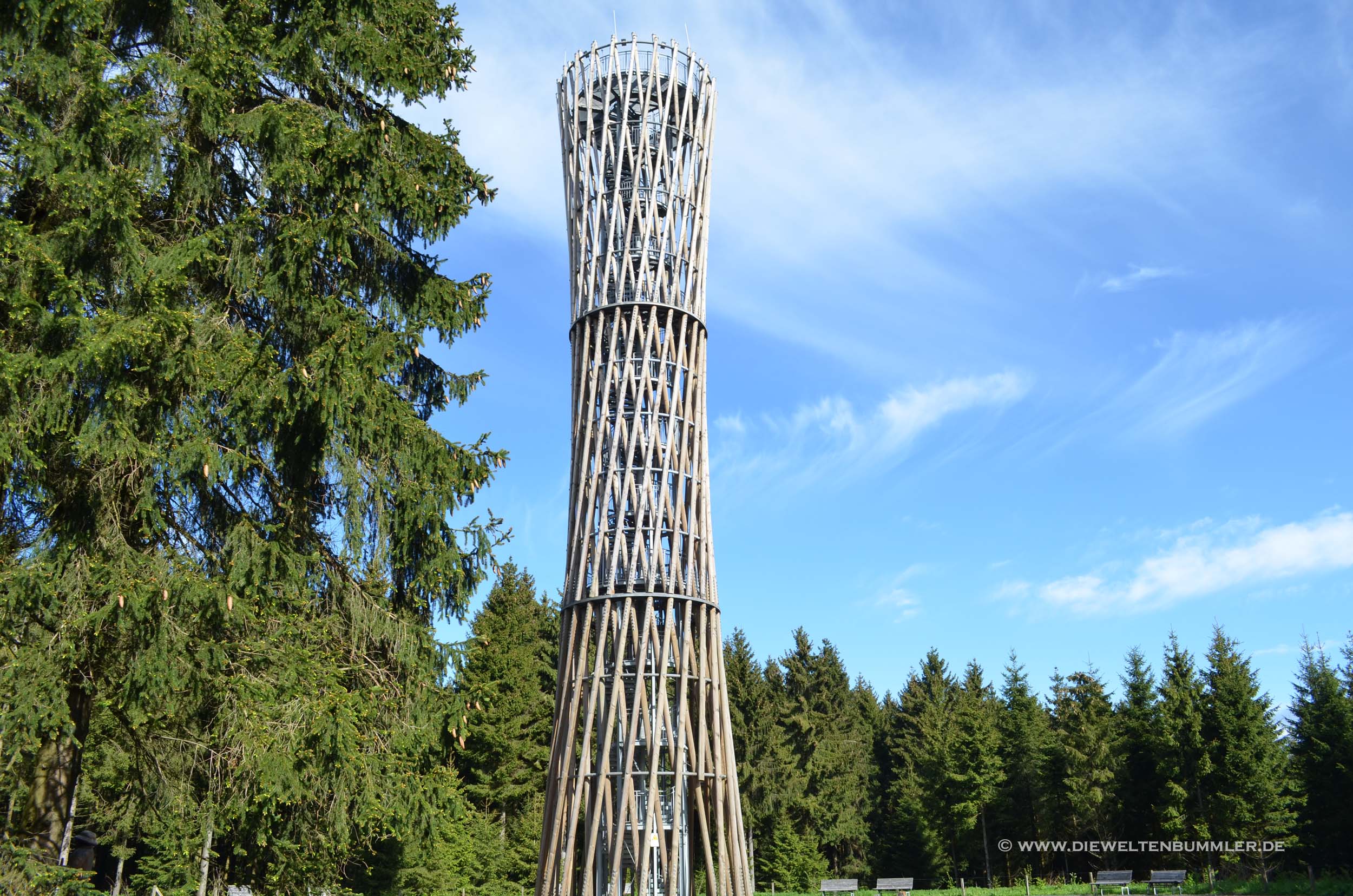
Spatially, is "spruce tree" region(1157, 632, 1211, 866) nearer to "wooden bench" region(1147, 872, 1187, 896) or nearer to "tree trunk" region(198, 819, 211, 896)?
"wooden bench" region(1147, 872, 1187, 896)

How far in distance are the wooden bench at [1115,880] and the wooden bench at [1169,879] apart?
0.45 metres

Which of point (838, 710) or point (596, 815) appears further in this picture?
point (838, 710)

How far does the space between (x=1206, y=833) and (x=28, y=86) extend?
2566 centimetres

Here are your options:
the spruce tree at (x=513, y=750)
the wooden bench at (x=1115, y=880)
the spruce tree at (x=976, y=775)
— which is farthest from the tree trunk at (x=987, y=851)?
the spruce tree at (x=513, y=750)

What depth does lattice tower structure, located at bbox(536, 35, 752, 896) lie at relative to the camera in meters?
14.2

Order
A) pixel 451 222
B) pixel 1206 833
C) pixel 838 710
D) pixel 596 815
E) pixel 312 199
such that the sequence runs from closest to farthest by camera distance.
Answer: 1. pixel 312 199
2. pixel 451 222
3. pixel 596 815
4. pixel 1206 833
5. pixel 838 710

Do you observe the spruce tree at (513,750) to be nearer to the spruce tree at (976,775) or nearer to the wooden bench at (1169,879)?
the spruce tree at (976,775)

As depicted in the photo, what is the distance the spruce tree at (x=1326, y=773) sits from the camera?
23.4 metres

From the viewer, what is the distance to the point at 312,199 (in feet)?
25.0

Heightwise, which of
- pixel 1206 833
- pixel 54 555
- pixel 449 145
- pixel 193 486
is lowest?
pixel 1206 833

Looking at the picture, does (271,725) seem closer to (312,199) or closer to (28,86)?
(312,199)

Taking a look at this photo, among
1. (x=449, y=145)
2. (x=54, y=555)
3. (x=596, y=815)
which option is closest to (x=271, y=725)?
(x=54, y=555)

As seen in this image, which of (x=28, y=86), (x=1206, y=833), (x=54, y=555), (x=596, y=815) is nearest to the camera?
(x=54, y=555)

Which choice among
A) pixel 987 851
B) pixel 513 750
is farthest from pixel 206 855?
pixel 987 851
